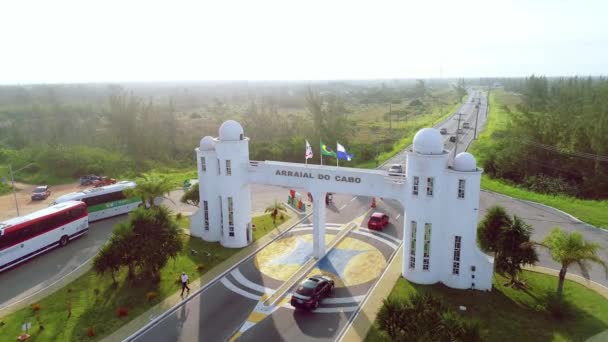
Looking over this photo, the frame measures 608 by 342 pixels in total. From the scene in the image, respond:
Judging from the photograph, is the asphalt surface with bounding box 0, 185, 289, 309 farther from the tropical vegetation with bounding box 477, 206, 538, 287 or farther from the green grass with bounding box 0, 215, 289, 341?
the tropical vegetation with bounding box 477, 206, 538, 287

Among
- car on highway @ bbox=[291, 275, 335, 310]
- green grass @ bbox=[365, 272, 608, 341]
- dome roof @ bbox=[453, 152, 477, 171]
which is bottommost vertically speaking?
green grass @ bbox=[365, 272, 608, 341]

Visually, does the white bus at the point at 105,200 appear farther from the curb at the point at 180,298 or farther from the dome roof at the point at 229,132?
the curb at the point at 180,298

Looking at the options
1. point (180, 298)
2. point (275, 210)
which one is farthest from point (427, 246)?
point (275, 210)

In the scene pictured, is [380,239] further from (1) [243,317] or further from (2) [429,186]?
(1) [243,317]

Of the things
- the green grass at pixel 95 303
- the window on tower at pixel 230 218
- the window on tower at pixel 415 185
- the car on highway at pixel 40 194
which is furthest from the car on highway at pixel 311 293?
the car on highway at pixel 40 194

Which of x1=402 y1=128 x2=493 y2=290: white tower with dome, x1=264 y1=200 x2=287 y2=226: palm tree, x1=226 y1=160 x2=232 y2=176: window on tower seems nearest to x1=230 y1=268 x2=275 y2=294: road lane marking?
x1=226 y1=160 x2=232 y2=176: window on tower

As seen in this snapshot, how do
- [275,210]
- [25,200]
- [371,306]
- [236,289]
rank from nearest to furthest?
A: [371,306] → [236,289] → [275,210] → [25,200]
